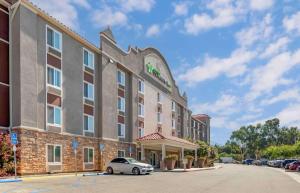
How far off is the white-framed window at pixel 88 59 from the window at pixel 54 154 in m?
9.11

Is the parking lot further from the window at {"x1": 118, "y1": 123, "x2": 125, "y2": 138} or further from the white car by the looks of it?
the window at {"x1": 118, "y1": 123, "x2": 125, "y2": 138}

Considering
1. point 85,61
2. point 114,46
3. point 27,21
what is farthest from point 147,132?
point 27,21

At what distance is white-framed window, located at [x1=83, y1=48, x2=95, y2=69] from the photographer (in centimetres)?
4122

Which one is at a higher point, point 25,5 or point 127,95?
point 25,5

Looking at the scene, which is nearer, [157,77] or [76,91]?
[76,91]

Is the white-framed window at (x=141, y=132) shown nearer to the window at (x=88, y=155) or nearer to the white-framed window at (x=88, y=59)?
the window at (x=88, y=155)

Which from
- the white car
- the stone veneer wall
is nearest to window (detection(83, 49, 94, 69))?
the stone veneer wall

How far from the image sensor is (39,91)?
33.0 metres

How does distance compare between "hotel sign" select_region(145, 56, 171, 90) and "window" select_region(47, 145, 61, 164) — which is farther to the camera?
"hotel sign" select_region(145, 56, 171, 90)

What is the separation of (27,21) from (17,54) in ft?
8.67

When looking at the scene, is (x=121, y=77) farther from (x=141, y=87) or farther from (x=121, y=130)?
(x=141, y=87)

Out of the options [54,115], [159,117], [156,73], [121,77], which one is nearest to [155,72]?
[156,73]

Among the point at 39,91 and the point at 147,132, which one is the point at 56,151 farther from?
the point at 147,132

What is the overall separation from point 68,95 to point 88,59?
5.65 m
